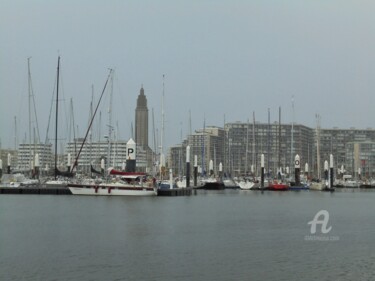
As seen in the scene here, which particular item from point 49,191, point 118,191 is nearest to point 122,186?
point 118,191

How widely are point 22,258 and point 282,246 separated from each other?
13457 millimetres

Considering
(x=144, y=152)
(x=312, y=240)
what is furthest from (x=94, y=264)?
(x=144, y=152)

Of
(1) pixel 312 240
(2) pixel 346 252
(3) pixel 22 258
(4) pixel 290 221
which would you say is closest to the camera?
(3) pixel 22 258

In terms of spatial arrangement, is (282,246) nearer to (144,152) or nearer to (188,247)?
(188,247)

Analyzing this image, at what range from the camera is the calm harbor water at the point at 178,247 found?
26.0 metres

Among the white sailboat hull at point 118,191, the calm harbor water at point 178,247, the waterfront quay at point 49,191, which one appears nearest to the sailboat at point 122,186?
the white sailboat hull at point 118,191

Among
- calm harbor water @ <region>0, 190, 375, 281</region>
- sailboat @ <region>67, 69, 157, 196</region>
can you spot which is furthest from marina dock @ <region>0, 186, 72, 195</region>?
calm harbor water @ <region>0, 190, 375, 281</region>

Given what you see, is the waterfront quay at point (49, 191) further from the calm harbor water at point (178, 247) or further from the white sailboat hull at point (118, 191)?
the calm harbor water at point (178, 247)

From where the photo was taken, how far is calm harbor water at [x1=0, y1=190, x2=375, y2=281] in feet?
85.5

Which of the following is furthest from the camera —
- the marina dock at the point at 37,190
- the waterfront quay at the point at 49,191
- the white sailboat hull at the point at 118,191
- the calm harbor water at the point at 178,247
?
the marina dock at the point at 37,190

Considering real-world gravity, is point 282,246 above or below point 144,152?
below

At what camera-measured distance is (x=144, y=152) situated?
177 metres

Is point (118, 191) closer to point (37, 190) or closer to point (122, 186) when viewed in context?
point (122, 186)

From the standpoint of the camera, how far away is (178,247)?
3294cm
